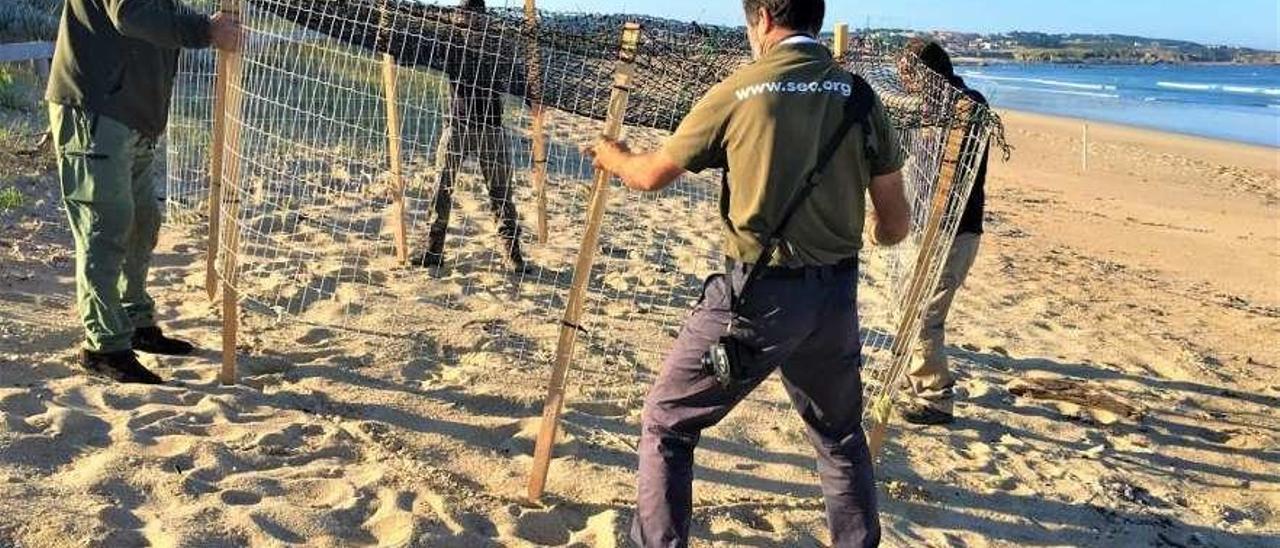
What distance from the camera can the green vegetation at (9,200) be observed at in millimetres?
6609

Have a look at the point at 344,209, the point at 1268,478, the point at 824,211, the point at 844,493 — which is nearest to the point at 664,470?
the point at 844,493

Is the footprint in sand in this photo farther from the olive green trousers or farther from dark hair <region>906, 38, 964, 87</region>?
dark hair <region>906, 38, 964, 87</region>

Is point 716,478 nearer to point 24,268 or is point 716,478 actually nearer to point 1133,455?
point 1133,455

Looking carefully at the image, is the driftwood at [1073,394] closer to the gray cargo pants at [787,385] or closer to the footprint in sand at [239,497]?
the gray cargo pants at [787,385]

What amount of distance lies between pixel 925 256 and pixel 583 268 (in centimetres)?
152

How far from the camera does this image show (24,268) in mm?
5699

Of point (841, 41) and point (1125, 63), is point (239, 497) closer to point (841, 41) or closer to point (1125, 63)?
point (841, 41)

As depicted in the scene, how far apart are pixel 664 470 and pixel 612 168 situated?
0.89 metres

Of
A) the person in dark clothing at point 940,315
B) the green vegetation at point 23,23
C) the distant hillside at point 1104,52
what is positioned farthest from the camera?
the distant hillside at point 1104,52

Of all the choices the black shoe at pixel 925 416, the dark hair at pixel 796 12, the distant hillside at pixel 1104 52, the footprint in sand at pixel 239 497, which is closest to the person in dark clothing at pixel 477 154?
the black shoe at pixel 925 416

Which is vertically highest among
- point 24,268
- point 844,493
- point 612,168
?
point 612,168

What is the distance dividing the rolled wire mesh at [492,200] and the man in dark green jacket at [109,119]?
36cm

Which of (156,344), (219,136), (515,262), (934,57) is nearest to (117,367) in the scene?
(156,344)

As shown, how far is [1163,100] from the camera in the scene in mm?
41562
